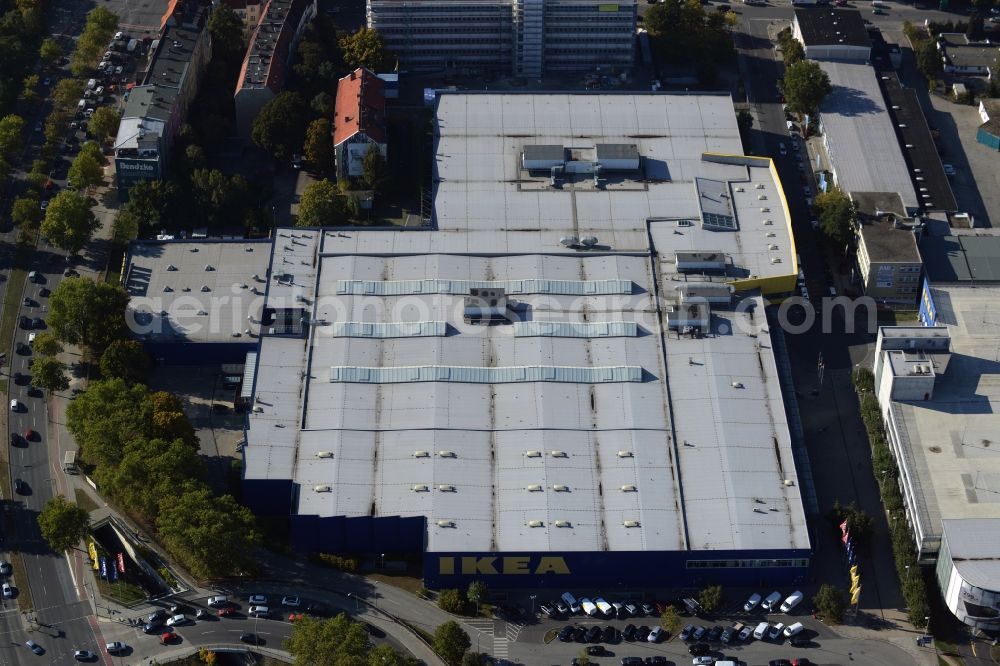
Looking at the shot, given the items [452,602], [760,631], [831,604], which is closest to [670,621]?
[760,631]

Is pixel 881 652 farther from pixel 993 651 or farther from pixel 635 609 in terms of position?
pixel 635 609

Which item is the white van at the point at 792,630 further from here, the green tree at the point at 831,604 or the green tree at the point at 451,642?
A: the green tree at the point at 451,642

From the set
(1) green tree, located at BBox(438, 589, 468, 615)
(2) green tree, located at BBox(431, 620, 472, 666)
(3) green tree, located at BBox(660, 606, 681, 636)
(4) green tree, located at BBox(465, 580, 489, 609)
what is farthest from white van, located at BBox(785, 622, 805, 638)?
(1) green tree, located at BBox(438, 589, 468, 615)

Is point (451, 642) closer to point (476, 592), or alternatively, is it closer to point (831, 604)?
point (476, 592)

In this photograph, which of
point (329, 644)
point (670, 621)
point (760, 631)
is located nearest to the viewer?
point (329, 644)

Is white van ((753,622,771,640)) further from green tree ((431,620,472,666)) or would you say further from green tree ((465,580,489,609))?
green tree ((431,620,472,666))

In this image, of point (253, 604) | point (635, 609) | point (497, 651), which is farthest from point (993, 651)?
point (253, 604)
